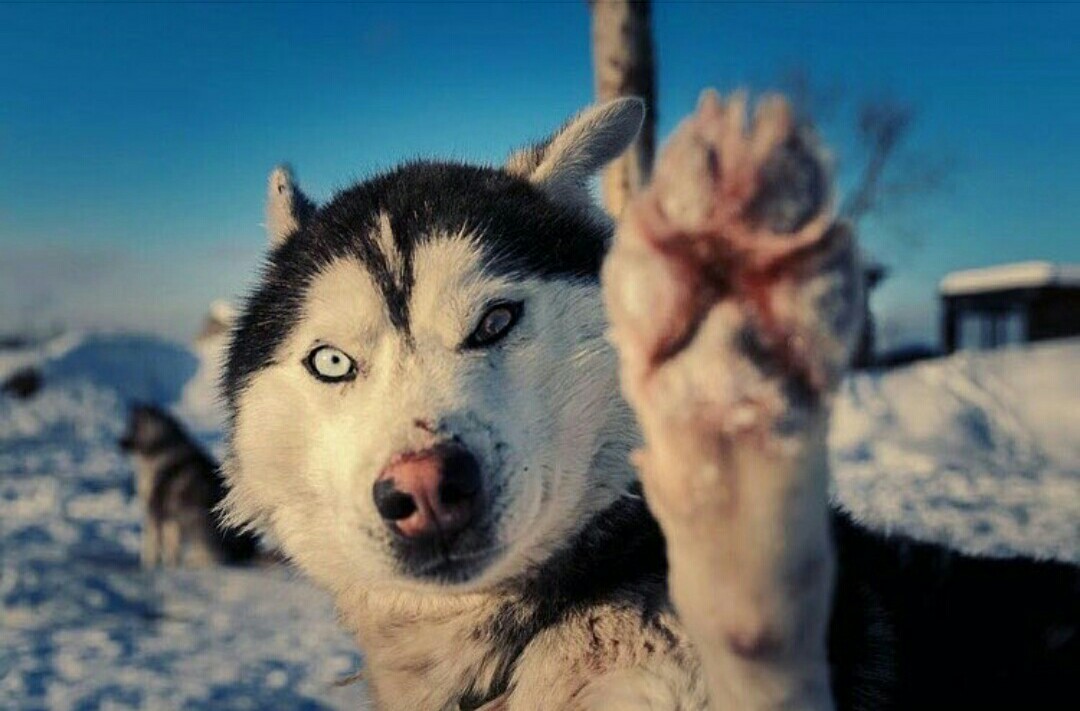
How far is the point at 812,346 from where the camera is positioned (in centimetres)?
94

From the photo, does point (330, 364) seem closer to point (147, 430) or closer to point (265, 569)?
point (265, 569)

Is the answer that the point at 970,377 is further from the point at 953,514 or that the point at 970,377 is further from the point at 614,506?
the point at 614,506

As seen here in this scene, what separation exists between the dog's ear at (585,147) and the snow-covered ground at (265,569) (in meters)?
0.87

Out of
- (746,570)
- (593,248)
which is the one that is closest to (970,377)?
(593,248)

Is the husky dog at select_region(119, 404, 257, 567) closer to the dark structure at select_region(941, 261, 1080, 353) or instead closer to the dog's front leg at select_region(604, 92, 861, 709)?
the dog's front leg at select_region(604, 92, 861, 709)

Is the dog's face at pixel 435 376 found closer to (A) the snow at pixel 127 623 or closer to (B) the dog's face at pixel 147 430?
(A) the snow at pixel 127 623

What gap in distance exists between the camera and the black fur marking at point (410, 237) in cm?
192

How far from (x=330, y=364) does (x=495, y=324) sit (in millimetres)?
352

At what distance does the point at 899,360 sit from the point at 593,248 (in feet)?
70.8

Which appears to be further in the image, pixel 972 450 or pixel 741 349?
pixel 972 450

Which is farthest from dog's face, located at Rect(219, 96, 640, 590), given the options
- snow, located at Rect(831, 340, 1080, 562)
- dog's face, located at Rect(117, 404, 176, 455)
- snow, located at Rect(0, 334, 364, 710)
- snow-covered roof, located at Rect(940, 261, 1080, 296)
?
snow-covered roof, located at Rect(940, 261, 1080, 296)

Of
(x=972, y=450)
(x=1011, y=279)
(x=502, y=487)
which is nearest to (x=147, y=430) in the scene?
(x=972, y=450)

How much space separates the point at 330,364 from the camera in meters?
1.85

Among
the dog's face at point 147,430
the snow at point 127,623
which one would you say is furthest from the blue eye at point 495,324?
the dog's face at point 147,430
